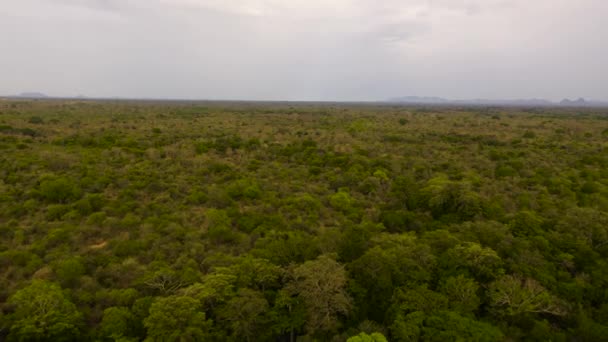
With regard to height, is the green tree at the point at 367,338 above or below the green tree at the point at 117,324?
above

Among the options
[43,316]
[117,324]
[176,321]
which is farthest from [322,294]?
[43,316]

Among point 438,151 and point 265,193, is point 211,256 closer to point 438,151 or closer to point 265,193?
point 265,193

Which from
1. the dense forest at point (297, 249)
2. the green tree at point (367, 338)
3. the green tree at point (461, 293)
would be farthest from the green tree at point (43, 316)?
the green tree at point (461, 293)

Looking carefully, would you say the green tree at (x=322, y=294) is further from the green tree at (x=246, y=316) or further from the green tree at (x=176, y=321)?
the green tree at (x=176, y=321)

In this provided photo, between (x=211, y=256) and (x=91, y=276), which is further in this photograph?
(x=211, y=256)

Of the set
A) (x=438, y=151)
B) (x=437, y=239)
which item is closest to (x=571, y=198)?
(x=437, y=239)

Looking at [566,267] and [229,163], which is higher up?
[229,163]
